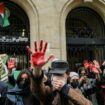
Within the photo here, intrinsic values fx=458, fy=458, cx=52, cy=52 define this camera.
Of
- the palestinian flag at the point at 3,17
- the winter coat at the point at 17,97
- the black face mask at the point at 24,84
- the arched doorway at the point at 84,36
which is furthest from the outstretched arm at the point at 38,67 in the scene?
the arched doorway at the point at 84,36

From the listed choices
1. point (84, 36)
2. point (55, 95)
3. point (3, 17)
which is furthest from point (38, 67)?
point (84, 36)

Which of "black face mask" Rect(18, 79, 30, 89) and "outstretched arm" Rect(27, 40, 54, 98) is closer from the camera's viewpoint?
"outstretched arm" Rect(27, 40, 54, 98)

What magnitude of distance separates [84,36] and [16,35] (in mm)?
2353

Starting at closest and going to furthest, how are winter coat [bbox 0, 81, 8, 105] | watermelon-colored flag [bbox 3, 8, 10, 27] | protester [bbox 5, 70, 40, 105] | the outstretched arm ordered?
the outstretched arm → protester [bbox 5, 70, 40, 105] → winter coat [bbox 0, 81, 8, 105] → watermelon-colored flag [bbox 3, 8, 10, 27]

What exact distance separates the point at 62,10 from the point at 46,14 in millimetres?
558

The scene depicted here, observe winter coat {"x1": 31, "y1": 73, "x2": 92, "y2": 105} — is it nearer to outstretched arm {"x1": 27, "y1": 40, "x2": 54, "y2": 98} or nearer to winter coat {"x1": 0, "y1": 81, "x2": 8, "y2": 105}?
outstretched arm {"x1": 27, "y1": 40, "x2": 54, "y2": 98}

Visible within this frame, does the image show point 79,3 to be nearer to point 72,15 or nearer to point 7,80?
point 72,15

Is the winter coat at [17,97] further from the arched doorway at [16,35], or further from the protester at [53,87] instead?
the arched doorway at [16,35]

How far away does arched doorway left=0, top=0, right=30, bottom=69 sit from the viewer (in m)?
13.0

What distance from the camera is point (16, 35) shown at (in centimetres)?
1323

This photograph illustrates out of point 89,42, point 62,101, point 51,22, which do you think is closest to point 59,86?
point 62,101

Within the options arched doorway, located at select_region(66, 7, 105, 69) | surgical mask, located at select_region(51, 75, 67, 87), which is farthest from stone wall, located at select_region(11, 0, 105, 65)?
surgical mask, located at select_region(51, 75, 67, 87)

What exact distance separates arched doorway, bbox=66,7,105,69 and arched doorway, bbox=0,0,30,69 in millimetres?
1420

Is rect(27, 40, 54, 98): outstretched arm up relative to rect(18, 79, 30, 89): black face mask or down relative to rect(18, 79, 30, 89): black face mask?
up
